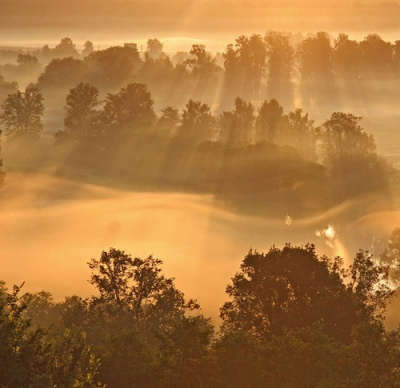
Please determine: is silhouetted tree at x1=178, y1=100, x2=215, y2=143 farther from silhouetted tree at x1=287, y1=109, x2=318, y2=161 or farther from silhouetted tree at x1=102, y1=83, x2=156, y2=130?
silhouetted tree at x1=287, y1=109, x2=318, y2=161

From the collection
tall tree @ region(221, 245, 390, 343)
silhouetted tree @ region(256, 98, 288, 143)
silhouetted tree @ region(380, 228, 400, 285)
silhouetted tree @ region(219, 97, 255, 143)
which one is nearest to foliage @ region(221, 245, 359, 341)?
tall tree @ region(221, 245, 390, 343)

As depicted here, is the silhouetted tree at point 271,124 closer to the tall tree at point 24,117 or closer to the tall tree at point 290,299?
the tall tree at point 24,117

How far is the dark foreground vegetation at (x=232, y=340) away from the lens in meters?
35.8

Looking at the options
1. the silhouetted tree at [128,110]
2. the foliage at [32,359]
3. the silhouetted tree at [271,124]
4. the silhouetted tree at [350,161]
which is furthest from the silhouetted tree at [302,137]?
the foliage at [32,359]

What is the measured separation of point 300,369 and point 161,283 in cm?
1831

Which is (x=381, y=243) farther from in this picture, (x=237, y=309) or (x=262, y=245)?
(x=237, y=309)

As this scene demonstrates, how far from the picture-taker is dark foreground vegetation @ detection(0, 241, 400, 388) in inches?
1409

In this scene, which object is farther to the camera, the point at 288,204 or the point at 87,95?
the point at 87,95

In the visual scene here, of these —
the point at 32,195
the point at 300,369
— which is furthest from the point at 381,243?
the point at 300,369

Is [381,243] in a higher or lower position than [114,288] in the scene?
higher

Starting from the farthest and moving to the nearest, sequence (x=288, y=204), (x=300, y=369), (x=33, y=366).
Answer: (x=288, y=204)
(x=300, y=369)
(x=33, y=366)

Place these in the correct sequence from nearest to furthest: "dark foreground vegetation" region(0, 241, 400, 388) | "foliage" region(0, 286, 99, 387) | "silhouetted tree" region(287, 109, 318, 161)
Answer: "foliage" region(0, 286, 99, 387) → "dark foreground vegetation" region(0, 241, 400, 388) → "silhouetted tree" region(287, 109, 318, 161)

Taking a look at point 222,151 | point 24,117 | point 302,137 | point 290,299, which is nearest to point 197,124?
point 222,151

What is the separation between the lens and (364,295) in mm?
56594
